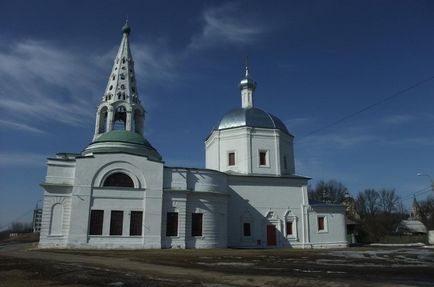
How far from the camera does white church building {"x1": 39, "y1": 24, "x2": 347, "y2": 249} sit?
29.9 metres

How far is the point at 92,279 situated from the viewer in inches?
413

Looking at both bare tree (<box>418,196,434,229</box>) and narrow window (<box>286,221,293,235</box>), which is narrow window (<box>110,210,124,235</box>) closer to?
narrow window (<box>286,221,293,235</box>)

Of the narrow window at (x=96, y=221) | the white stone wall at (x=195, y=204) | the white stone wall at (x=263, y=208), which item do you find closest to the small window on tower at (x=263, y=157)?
the white stone wall at (x=263, y=208)

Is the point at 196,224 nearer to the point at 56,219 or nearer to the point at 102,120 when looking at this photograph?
the point at 56,219

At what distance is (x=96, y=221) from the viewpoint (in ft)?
98.1

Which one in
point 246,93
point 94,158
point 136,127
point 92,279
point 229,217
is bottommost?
point 92,279

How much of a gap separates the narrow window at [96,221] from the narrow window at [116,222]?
82cm

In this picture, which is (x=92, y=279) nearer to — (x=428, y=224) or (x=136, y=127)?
(x=136, y=127)

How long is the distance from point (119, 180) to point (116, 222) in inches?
131

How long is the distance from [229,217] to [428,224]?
186ft

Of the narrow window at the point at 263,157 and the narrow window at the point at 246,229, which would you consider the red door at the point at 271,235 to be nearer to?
the narrow window at the point at 246,229

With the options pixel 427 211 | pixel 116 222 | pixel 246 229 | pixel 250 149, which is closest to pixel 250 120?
pixel 250 149

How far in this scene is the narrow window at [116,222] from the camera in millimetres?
30047

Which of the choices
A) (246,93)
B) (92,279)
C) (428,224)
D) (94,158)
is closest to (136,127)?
(94,158)
